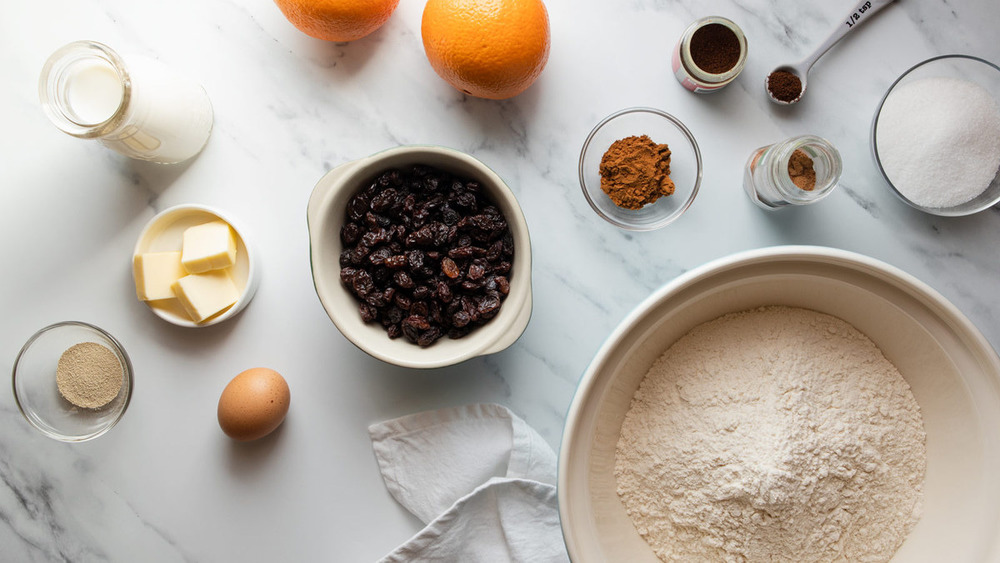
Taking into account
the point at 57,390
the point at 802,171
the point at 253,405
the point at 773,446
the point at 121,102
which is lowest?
the point at 57,390

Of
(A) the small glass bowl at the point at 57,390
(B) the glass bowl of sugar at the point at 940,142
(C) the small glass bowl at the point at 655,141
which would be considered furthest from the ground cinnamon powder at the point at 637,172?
(A) the small glass bowl at the point at 57,390

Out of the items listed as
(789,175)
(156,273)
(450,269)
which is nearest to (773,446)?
(789,175)

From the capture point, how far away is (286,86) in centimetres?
127

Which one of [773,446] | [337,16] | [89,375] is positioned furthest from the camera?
[89,375]

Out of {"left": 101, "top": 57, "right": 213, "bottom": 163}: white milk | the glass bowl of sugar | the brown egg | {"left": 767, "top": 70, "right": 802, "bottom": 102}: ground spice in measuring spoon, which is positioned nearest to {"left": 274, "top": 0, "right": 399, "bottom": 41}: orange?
{"left": 101, "top": 57, "right": 213, "bottom": 163}: white milk

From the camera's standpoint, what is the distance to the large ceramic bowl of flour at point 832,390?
962 millimetres

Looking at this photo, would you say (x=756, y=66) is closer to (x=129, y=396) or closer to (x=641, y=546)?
(x=641, y=546)

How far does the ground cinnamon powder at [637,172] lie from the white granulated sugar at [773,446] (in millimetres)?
282

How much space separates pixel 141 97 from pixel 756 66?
1.22 meters

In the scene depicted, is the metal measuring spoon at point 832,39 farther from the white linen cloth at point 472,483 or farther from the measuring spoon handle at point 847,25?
the white linen cloth at point 472,483

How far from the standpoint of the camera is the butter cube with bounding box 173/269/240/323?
118cm

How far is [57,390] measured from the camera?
4.09ft

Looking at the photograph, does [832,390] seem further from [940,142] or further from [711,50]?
[711,50]

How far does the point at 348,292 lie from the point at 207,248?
0.31m
